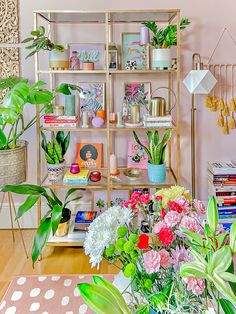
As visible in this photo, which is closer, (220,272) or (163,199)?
(220,272)

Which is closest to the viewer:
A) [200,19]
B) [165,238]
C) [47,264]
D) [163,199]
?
[165,238]

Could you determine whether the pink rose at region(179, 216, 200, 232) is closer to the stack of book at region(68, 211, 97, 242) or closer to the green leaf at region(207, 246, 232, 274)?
the green leaf at region(207, 246, 232, 274)

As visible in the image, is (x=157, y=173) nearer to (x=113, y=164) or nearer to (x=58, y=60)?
(x=113, y=164)

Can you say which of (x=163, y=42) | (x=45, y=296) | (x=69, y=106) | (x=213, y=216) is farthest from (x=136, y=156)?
(x=213, y=216)

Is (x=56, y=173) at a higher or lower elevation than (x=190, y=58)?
lower

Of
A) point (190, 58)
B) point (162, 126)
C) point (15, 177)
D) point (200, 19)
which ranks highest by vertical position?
point (200, 19)

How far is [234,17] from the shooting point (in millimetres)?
3162

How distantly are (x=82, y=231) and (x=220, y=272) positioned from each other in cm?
224

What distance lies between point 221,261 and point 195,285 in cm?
15

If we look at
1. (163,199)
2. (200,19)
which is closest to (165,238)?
(163,199)

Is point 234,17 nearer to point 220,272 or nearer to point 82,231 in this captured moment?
point 82,231

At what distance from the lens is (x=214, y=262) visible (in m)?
0.78

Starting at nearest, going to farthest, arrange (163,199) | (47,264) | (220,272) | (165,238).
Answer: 1. (220,272)
2. (165,238)
3. (163,199)
4. (47,264)

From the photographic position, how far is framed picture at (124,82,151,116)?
3205 mm
